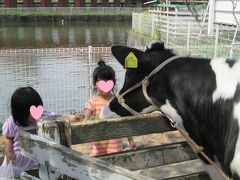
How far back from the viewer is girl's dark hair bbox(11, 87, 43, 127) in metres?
3.56

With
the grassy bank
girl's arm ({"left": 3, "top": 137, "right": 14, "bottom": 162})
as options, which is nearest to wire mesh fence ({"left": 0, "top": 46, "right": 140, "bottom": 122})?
girl's arm ({"left": 3, "top": 137, "right": 14, "bottom": 162})

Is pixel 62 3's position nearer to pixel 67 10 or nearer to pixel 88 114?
pixel 67 10

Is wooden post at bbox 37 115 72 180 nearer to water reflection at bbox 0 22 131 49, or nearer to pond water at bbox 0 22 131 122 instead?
pond water at bbox 0 22 131 122

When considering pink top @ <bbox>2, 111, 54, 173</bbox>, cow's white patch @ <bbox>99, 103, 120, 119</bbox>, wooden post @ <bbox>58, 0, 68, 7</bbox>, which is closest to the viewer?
cow's white patch @ <bbox>99, 103, 120, 119</bbox>

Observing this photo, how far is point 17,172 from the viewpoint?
3.60 metres

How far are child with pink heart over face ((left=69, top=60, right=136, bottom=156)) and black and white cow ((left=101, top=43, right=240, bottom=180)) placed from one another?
1.22 metres

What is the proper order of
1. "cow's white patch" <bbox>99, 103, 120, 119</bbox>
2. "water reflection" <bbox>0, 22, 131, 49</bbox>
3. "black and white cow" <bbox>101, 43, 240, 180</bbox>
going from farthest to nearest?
1. "water reflection" <bbox>0, 22, 131, 49</bbox>
2. "cow's white patch" <bbox>99, 103, 120, 119</bbox>
3. "black and white cow" <bbox>101, 43, 240, 180</bbox>

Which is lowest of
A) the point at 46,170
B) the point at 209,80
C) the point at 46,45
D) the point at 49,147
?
the point at 46,45

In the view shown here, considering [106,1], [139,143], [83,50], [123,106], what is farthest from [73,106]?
[106,1]

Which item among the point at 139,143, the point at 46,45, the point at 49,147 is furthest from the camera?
the point at 46,45

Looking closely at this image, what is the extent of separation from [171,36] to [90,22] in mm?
37923

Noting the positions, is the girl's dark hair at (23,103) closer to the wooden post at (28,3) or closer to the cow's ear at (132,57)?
the cow's ear at (132,57)

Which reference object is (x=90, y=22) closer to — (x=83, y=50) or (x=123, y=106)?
(x=83, y=50)

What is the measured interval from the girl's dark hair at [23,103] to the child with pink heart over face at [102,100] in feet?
2.76
